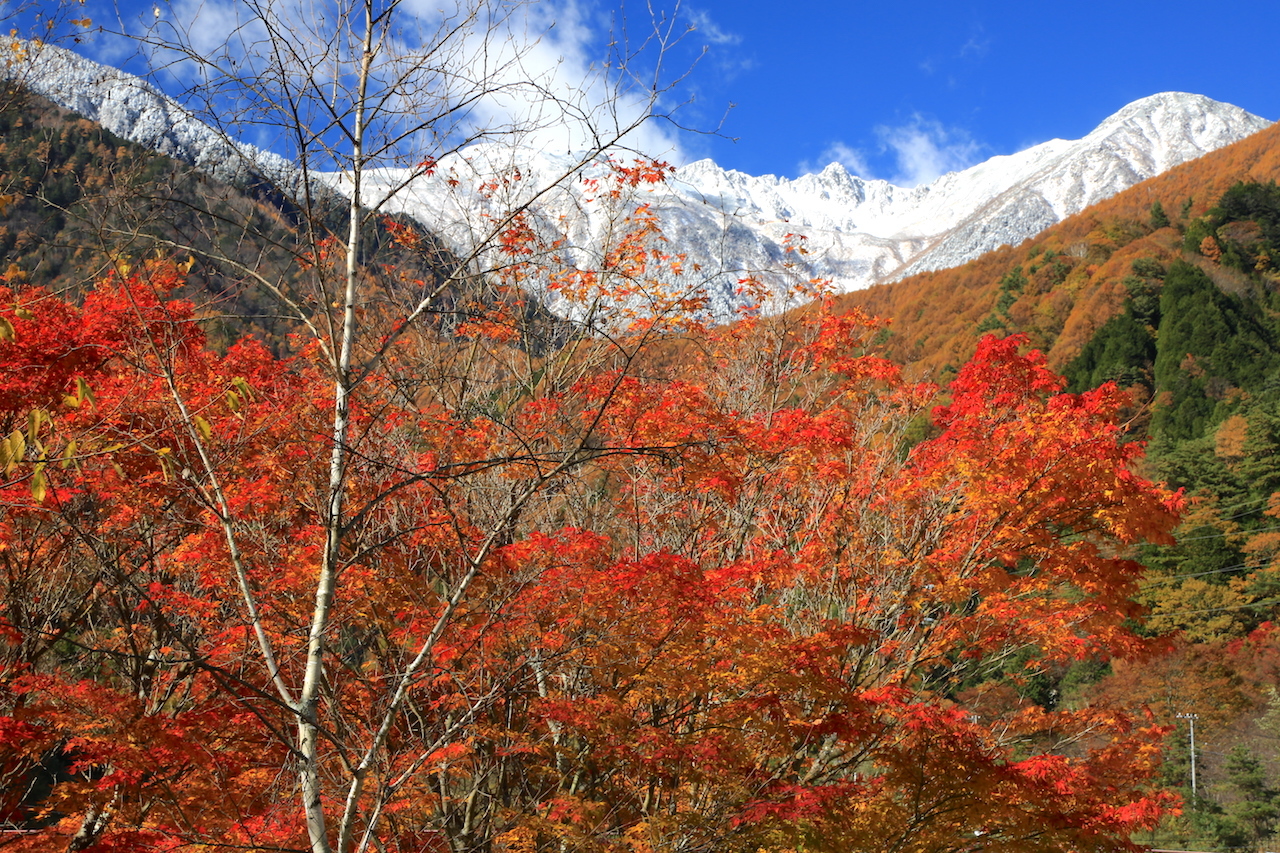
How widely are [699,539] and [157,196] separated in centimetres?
778

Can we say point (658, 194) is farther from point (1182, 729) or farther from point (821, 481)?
point (1182, 729)

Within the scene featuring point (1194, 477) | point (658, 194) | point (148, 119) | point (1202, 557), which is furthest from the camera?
point (1194, 477)

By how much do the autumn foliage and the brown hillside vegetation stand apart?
3638cm

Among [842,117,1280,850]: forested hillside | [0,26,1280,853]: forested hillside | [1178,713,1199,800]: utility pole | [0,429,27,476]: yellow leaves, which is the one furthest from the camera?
[842,117,1280,850]: forested hillside

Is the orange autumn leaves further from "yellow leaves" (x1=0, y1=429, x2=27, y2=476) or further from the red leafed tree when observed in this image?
"yellow leaves" (x1=0, y1=429, x2=27, y2=476)

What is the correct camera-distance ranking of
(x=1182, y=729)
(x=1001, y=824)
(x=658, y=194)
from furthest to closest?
(x=1182, y=729), (x=658, y=194), (x=1001, y=824)

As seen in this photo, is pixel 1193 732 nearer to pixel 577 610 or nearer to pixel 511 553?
pixel 577 610

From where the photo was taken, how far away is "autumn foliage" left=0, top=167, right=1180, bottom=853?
19.6 feet

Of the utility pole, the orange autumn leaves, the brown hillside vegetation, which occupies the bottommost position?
the utility pole

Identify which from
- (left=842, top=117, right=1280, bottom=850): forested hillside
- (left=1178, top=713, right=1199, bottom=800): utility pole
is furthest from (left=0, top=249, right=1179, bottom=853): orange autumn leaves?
(left=1178, top=713, right=1199, bottom=800): utility pole

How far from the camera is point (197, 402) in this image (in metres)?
7.06

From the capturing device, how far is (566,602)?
6.55 meters

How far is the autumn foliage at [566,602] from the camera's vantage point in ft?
19.6

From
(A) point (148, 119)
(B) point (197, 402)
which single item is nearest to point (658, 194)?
(B) point (197, 402)
